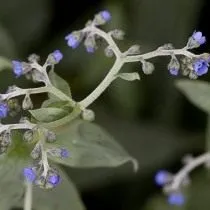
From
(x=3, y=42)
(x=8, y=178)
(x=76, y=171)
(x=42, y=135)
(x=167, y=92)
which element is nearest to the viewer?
(x=42, y=135)

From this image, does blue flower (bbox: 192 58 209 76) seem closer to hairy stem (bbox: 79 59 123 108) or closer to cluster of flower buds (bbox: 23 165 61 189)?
hairy stem (bbox: 79 59 123 108)

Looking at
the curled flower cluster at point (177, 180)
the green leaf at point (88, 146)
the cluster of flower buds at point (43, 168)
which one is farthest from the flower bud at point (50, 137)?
the curled flower cluster at point (177, 180)

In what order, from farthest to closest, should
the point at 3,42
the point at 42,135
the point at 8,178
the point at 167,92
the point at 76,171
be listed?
the point at 167,92, the point at 76,171, the point at 3,42, the point at 8,178, the point at 42,135

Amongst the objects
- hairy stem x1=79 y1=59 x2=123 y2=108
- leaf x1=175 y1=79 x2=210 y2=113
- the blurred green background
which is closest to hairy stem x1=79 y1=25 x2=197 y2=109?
hairy stem x1=79 y1=59 x2=123 y2=108

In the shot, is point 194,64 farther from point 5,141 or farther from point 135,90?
point 135,90

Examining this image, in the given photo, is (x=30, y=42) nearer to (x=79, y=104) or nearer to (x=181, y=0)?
(x=181, y=0)

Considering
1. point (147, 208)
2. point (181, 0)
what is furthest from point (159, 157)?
point (181, 0)
